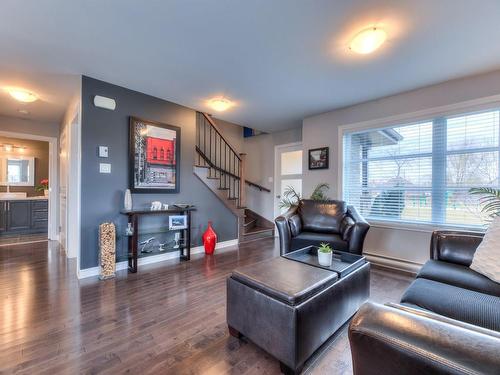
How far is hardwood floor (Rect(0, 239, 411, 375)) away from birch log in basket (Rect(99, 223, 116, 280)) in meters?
0.12

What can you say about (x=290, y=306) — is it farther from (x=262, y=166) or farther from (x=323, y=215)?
(x=262, y=166)

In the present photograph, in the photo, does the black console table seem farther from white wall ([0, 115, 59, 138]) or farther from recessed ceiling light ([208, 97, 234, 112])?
white wall ([0, 115, 59, 138])

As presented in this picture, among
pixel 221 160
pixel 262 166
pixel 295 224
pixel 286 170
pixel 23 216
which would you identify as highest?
pixel 221 160

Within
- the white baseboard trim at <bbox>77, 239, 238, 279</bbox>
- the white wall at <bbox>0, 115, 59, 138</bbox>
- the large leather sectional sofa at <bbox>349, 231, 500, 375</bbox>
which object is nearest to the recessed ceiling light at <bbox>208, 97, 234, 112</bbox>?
the white baseboard trim at <bbox>77, 239, 238, 279</bbox>

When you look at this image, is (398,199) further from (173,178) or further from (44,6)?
(44,6)

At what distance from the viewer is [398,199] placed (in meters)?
3.46

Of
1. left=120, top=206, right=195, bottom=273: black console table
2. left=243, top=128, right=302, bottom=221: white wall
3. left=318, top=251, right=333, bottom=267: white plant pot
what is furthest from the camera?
left=243, top=128, right=302, bottom=221: white wall

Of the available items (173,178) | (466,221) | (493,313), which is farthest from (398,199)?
(173,178)

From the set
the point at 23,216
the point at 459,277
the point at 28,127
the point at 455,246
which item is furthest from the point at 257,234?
the point at 23,216

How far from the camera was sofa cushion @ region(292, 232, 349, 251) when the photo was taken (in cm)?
291

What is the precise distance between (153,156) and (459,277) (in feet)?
11.8

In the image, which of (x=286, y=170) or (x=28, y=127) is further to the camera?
(x=286, y=170)

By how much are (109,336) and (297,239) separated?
86.9 inches

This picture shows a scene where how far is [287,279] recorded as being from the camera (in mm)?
1587
